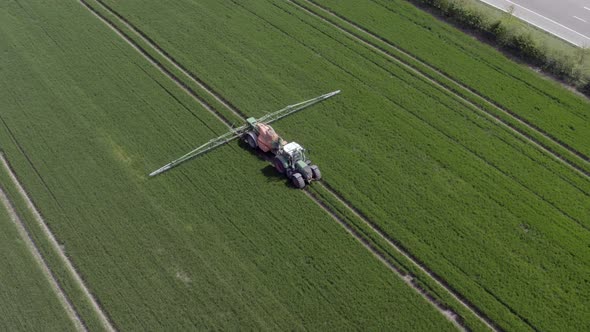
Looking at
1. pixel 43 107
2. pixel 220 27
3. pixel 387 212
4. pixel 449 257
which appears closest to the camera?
pixel 449 257

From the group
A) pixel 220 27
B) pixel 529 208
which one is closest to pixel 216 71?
pixel 220 27

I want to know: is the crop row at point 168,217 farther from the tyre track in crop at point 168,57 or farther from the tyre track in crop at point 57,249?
the tyre track in crop at point 168,57

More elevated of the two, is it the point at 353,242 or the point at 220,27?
the point at 220,27

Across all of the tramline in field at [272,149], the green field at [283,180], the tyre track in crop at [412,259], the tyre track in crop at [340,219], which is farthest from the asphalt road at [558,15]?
the tyre track in crop at [340,219]

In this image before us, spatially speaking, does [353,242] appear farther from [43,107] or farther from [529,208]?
[43,107]

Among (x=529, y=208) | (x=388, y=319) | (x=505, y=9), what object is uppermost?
(x=505, y=9)

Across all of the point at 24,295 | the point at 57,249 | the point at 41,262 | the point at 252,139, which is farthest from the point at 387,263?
the point at 24,295

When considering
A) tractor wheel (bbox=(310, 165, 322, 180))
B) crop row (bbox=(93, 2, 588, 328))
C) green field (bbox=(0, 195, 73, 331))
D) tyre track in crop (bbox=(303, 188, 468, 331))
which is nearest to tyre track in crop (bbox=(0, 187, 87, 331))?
green field (bbox=(0, 195, 73, 331))

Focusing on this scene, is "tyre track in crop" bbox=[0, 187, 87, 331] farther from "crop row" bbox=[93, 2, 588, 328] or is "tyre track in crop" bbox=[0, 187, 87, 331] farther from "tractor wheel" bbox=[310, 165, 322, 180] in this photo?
"crop row" bbox=[93, 2, 588, 328]
